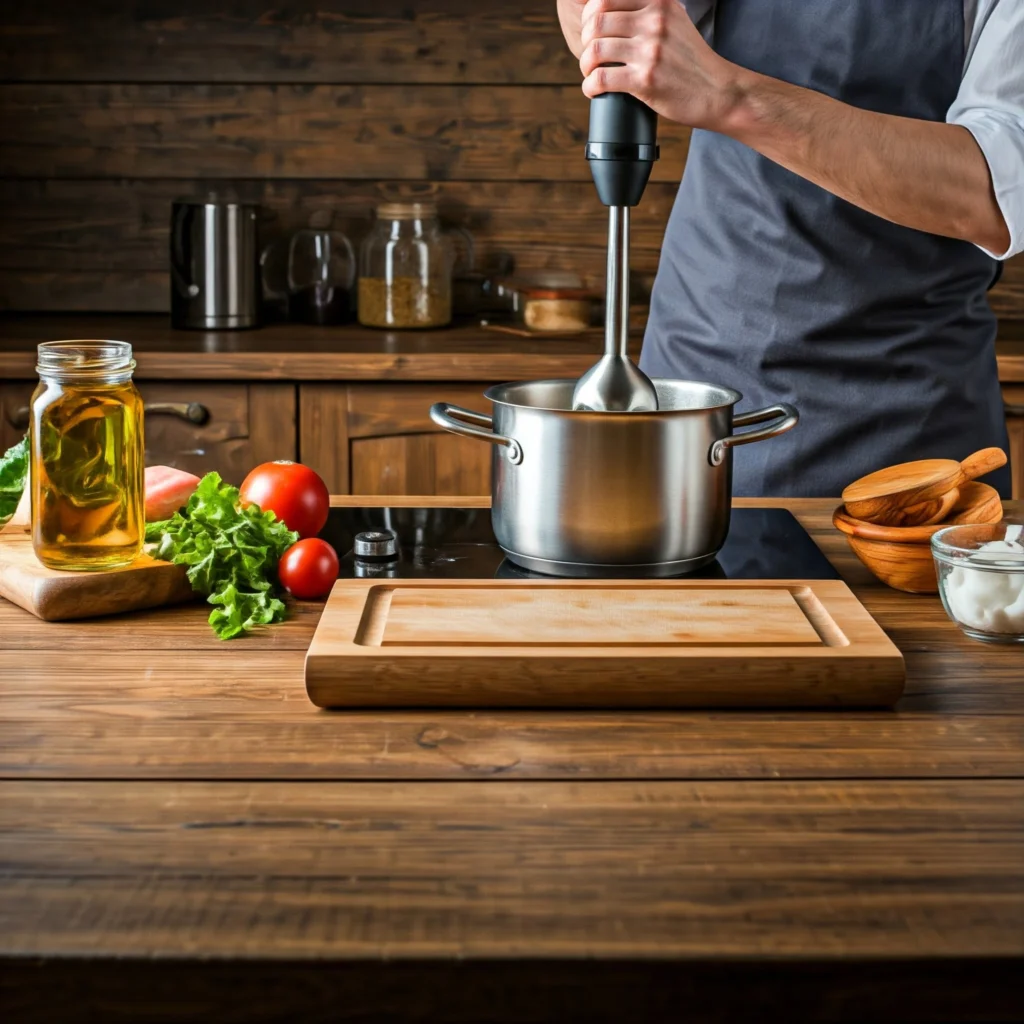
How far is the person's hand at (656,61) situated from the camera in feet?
3.48

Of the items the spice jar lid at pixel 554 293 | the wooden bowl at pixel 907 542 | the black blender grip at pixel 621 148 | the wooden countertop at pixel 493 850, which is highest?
the black blender grip at pixel 621 148

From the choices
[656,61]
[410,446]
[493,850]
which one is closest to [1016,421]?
[410,446]

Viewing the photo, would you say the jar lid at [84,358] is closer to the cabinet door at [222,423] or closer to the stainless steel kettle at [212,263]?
the cabinet door at [222,423]

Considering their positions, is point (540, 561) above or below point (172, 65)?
below

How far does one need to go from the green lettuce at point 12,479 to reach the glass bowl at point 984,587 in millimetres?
671

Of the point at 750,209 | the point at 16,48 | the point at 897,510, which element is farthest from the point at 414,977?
the point at 16,48

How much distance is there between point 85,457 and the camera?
0.89 metres

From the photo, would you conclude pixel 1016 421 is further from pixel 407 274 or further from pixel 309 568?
pixel 309 568

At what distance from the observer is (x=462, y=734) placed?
28.2 inches

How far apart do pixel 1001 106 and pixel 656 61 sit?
380mm

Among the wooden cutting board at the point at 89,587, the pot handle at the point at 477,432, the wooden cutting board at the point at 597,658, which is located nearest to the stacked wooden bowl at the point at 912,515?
the wooden cutting board at the point at 597,658

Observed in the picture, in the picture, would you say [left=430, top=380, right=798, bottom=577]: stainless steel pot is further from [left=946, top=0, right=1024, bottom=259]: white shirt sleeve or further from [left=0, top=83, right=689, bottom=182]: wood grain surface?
[left=0, top=83, right=689, bottom=182]: wood grain surface

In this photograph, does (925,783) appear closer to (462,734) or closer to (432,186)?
(462,734)

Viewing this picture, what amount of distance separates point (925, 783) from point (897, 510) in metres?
0.34
